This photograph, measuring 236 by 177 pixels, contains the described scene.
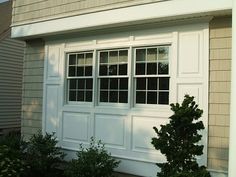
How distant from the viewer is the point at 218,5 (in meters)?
6.96

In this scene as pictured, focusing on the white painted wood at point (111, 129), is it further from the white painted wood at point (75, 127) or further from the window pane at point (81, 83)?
the window pane at point (81, 83)

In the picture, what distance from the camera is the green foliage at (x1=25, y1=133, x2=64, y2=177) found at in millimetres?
8492

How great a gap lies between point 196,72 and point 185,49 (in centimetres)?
54

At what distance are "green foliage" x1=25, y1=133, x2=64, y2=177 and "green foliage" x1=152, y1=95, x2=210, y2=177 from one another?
3594 millimetres

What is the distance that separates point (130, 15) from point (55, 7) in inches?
101

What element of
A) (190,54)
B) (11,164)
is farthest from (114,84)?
(11,164)

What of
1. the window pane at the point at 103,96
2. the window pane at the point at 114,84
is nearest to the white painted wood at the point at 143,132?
the window pane at the point at 114,84

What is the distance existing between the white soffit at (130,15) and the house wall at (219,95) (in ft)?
1.97

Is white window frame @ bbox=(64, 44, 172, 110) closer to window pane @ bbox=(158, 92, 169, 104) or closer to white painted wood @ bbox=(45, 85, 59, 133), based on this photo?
window pane @ bbox=(158, 92, 169, 104)

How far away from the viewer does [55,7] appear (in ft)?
32.3

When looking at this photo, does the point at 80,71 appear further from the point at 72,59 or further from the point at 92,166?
the point at 92,166

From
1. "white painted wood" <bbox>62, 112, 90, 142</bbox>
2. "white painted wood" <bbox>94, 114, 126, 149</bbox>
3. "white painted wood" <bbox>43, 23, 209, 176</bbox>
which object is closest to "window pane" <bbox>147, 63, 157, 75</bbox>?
"white painted wood" <bbox>43, 23, 209, 176</bbox>

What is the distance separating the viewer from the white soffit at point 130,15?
715cm

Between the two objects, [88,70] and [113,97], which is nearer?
[113,97]
